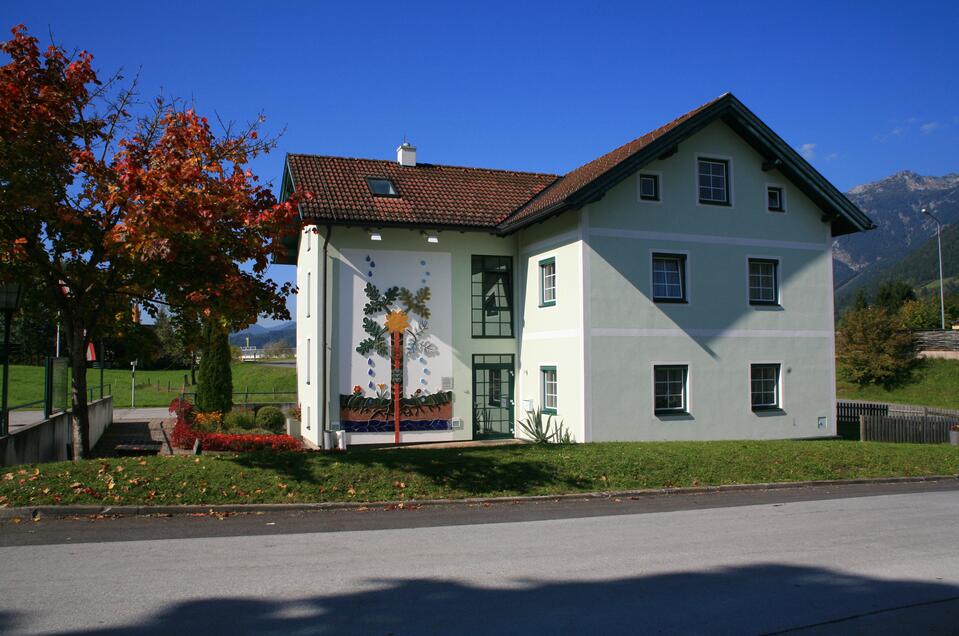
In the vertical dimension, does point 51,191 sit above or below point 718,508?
above

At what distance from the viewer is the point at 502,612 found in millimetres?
6387

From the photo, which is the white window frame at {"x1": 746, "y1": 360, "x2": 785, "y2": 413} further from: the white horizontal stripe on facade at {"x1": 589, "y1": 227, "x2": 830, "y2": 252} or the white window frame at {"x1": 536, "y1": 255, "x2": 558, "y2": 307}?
the white window frame at {"x1": 536, "y1": 255, "x2": 558, "y2": 307}

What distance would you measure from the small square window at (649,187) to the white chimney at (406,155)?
24.8ft

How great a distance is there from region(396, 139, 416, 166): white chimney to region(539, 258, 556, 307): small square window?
19.7 ft

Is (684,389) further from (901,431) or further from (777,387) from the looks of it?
(901,431)

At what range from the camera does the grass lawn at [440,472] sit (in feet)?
37.1

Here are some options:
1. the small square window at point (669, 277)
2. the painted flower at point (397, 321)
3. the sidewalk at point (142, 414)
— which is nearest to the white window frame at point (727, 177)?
the small square window at point (669, 277)

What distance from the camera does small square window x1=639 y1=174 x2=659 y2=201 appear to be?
795 inches

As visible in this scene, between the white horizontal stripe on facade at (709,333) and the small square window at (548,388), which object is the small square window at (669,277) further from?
the small square window at (548,388)

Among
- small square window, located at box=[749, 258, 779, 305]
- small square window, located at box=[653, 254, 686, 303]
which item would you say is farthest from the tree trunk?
small square window, located at box=[749, 258, 779, 305]

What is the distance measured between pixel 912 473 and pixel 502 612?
42.7 ft

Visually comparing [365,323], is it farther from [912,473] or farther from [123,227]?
[912,473]

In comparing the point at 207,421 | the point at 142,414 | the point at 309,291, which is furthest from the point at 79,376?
the point at 142,414

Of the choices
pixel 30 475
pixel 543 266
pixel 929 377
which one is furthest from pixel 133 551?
pixel 929 377
